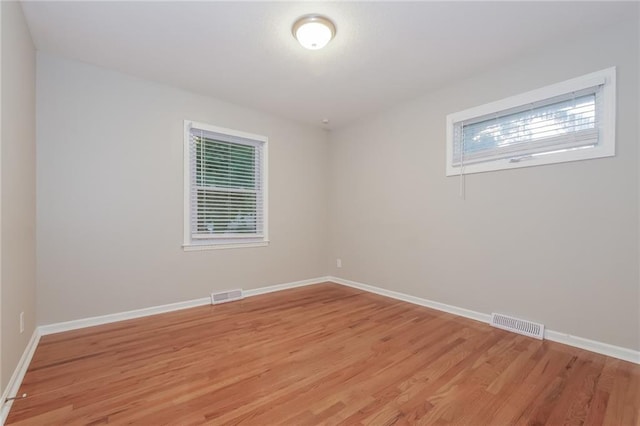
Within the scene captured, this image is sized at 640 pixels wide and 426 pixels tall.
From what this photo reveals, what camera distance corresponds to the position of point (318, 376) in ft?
6.39

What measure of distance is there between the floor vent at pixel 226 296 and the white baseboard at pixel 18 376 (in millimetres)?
1562

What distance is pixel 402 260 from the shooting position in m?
3.76

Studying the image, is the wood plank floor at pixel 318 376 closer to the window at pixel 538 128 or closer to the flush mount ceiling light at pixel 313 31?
the window at pixel 538 128

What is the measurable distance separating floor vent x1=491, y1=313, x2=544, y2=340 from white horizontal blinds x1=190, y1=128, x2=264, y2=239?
2979mm

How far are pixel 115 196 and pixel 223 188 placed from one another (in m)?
1.17

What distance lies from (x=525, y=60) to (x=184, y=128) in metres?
3.65

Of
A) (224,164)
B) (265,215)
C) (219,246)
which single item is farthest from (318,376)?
(224,164)

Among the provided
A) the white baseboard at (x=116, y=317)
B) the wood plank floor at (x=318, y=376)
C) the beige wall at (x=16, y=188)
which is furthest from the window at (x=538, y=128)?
the beige wall at (x=16, y=188)

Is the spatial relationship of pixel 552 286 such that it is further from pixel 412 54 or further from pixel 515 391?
pixel 412 54

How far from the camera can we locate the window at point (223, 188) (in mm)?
3490

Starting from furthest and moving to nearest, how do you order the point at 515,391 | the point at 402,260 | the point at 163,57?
the point at 402,260, the point at 163,57, the point at 515,391

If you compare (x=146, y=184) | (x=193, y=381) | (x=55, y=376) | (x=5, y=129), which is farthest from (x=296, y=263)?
(x=5, y=129)

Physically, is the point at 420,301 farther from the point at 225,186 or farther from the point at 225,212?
the point at 225,186

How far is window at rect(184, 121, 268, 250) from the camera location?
11.5 feet
